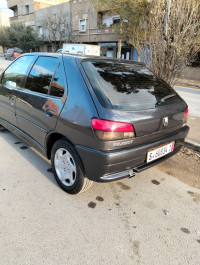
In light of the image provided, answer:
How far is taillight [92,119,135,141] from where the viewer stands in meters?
1.87

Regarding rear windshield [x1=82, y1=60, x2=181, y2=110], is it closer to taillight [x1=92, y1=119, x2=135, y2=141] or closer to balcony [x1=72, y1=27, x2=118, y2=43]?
taillight [x1=92, y1=119, x2=135, y2=141]

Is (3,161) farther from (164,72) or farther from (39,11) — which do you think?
(39,11)

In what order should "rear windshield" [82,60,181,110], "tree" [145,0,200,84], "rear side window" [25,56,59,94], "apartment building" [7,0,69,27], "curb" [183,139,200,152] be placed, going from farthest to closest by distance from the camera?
1. "apartment building" [7,0,69,27]
2. "tree" [145,0,200,84]
3. "curb" [183,139,200,152]
4. "rear side window" [25,56,59,94]
5. "rear windshield" [82,60,181,110]

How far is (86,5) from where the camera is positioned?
26.5m

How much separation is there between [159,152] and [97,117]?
3.14 feet

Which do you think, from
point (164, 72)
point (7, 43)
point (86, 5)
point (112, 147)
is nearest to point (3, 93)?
point (112, 147)

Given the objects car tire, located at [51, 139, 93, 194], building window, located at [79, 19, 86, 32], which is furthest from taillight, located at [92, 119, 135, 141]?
building window, located at [79, 19, 86, 32]

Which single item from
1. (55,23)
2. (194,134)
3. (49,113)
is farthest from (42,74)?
(55,23)

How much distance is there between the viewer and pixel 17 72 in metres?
3.34

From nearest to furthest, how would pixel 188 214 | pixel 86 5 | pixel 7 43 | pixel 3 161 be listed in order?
pixel 188 214 < pixel 3 161 < pixel 86 5 < pixel 7 43

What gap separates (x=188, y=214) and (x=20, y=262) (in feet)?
5.79

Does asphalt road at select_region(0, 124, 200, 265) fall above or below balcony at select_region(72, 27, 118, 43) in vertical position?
below

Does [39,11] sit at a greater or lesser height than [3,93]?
greater

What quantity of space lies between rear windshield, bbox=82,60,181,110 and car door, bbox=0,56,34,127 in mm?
1380
